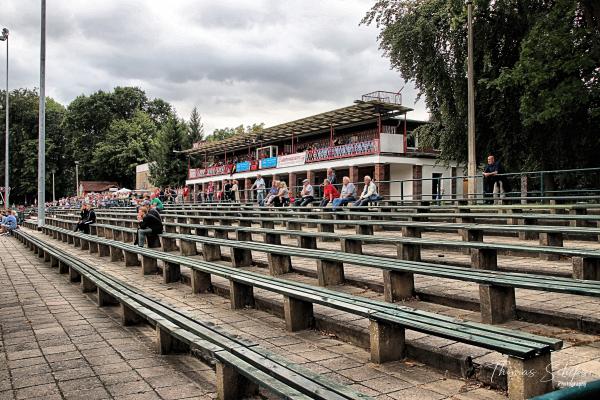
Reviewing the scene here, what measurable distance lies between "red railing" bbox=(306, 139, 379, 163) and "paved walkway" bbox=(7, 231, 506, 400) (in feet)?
77.4

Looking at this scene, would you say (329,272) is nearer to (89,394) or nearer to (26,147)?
(89,394)

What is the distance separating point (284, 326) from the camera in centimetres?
468

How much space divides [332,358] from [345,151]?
2757 centimetres

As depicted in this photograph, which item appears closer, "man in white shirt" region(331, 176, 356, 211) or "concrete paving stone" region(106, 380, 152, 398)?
"concrete paving stone" region(106, 380, 152, 398)

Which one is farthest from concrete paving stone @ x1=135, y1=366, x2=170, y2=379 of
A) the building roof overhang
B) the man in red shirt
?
the building roof overhang

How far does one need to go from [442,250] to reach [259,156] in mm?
34716

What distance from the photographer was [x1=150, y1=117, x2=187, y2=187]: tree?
51531 millimetres

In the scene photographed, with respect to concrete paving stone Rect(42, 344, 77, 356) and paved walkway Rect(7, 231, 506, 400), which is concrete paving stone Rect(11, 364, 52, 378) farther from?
paved walkway Rect(7, 231, 506, 400)

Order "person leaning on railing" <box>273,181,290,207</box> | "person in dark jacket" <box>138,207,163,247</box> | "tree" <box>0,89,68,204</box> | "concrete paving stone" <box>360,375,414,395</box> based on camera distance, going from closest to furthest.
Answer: "concrete paving stone" <box>360,375,414,395</box> < "person in dark jacket" <box>138,207,163,247</box> < "person leaning on railing" <box>273,181,290,207</box> < "tree" <box>0,89,68,204</box>

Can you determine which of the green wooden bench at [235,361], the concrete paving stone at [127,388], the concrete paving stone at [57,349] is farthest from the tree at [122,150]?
the concrete paving stone at [127,388]

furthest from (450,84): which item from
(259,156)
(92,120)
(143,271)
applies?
(92,120)

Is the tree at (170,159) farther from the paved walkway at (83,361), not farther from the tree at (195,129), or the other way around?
the paved walkway at (83,361)

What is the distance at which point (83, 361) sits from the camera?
13.4ft

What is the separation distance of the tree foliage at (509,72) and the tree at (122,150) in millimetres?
53301
